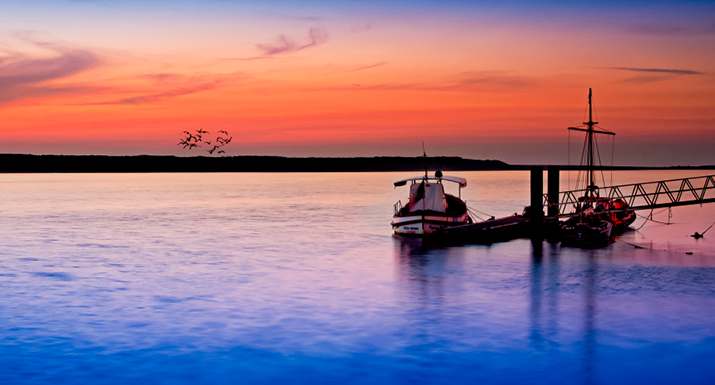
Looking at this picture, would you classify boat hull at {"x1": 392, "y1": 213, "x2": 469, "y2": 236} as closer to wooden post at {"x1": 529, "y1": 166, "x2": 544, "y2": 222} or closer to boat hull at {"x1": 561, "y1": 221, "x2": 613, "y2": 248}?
wooden post at {"x1": 529, "y1": 166, "x2": 544, "y2": 222}

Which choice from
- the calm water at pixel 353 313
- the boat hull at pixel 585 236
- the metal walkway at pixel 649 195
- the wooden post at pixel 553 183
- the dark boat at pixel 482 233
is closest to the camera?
the calm water at pixel 353 313

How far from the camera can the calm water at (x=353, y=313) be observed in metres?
13.5

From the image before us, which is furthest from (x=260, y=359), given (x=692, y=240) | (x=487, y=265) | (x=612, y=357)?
(x=692, y=240)

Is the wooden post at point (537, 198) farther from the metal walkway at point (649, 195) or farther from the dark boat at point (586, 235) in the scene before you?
the dark boat at point (586, 235)

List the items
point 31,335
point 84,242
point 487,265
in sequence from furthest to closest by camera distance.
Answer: point 84,242 < point 487,265 < point 31,335

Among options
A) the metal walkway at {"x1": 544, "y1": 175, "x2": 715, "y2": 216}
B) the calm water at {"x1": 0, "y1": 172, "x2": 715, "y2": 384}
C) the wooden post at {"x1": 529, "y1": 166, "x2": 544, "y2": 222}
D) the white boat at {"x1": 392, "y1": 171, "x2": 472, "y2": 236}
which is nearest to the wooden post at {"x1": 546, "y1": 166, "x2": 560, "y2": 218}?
the metal walkway at {"x1": 544, "y1": 175, "x2": 715, "y2": 216}

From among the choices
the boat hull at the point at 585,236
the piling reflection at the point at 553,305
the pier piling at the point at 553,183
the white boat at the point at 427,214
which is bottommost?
the piling reflection at the point at 553,305

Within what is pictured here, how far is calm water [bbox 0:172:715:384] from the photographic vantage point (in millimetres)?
13469

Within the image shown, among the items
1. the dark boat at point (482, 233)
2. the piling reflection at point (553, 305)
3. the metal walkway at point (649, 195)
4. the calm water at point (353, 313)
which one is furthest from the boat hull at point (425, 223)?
the piling reflection at point (553, 305)

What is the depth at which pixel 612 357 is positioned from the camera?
14109 millimetres

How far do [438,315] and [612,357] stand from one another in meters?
5.35

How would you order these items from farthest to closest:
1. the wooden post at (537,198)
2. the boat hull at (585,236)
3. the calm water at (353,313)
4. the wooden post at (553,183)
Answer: the wooden post at (553,183)
the wooden post at (537,198)
the boat hull at (585,236)
the calm water at (353,313)

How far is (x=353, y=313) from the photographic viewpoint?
61.0 ft

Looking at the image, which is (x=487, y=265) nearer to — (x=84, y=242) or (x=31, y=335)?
(x=31, y=335)
